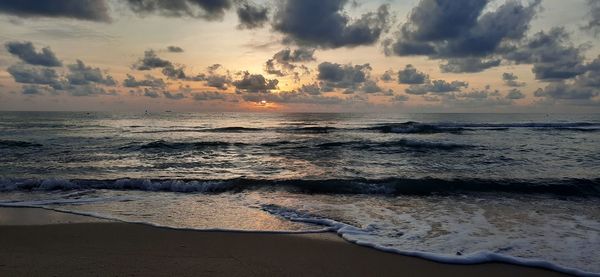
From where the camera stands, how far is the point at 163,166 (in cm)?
1677

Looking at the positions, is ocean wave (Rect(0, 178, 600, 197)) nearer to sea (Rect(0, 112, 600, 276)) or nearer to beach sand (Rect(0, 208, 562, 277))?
sea (Rect(0, 112, 600, 276))

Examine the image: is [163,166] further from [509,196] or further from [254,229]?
[509,196]

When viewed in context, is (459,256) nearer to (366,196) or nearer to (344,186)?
(366,196)

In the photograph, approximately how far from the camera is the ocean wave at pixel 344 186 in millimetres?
11539

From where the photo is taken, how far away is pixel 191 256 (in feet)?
18.5

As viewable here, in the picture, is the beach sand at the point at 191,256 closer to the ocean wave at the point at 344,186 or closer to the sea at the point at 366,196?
the sea at the point at 366,196

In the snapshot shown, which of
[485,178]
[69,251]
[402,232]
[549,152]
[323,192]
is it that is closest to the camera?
[69,251]

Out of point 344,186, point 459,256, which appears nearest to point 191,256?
point 459,256

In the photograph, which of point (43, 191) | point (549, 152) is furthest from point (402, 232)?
point (549, 152)

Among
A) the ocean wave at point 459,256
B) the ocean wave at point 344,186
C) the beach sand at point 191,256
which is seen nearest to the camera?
the beach sand at point 191,256

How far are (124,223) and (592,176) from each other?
1505 centimetres

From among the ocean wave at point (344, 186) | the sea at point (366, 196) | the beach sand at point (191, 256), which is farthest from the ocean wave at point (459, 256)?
the ocean wave at point (344, 186)

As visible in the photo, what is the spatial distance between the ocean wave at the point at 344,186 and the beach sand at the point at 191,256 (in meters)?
4.69

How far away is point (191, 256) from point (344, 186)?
280 inches
